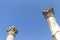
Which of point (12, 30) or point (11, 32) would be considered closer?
point (11, 32)

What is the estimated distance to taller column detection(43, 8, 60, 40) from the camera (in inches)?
485

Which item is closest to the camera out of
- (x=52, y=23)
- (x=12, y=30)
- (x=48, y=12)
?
(x=52, y=23)

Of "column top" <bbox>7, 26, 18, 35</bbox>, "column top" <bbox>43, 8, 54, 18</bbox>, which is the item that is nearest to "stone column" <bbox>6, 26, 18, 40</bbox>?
"column top" <bbox>7, 26, 18, 35</bbox>

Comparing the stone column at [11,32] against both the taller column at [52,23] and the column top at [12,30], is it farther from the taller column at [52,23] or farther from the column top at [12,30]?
the taller column at [52,23]

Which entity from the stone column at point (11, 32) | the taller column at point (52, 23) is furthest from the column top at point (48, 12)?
the stone column at point (11, 32)

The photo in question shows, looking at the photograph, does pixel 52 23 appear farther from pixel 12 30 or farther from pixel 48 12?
pixel 12 30

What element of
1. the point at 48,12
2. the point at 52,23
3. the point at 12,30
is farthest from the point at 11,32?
the point at 52,23

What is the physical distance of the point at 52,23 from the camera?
45.0 feet

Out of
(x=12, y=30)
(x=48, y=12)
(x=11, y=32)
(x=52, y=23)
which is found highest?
(x=12, y=30)

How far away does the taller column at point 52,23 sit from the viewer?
1231 cm

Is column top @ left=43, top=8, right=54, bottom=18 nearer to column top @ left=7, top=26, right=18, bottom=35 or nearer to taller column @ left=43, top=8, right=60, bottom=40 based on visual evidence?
taller column @ left=43, top=8, right=60, bottom=40

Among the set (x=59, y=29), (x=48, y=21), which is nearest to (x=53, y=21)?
(x=48, y=21)

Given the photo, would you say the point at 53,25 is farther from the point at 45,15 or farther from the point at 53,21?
the point at 45,15

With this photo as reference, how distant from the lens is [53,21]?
14.0 m
